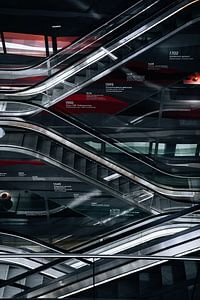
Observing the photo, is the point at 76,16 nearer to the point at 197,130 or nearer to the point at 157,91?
the point at 157,91

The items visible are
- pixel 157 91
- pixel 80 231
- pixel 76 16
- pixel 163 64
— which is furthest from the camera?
pixel 76 16

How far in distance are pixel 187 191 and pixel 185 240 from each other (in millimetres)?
698

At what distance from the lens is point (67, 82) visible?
327 inches

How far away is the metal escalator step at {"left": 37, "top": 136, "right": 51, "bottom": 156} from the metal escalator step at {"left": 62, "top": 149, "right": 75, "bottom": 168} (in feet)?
0.77

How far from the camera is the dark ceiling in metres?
9.21

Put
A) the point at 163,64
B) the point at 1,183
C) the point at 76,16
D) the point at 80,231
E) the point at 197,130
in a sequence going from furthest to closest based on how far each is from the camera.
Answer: the point at 76,16 < the point at 163,64 < the point at 197,130 < the point at 1,183 < the point at 80,231

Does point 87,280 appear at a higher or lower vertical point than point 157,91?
lower

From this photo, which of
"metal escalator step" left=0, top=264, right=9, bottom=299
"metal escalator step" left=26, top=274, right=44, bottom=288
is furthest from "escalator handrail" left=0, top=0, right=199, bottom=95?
"metal escalator step" left=26, top=274, right=44, bottom=288

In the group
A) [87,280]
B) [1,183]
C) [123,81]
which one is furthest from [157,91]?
[87,280]

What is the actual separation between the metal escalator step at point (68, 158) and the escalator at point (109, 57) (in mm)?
1217

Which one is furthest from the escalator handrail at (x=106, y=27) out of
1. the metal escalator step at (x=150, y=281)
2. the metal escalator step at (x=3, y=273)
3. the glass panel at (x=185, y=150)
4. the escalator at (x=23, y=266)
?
the metal escalator step at (x=150, y=281)

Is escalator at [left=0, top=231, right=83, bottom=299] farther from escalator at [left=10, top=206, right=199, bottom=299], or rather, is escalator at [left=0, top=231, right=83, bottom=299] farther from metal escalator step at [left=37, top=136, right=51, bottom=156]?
metal escalator step at [left=37, top=136, right=51, bottom=156]

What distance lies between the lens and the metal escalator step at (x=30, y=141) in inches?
285

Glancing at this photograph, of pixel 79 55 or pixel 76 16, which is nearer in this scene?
pixel 79 55
